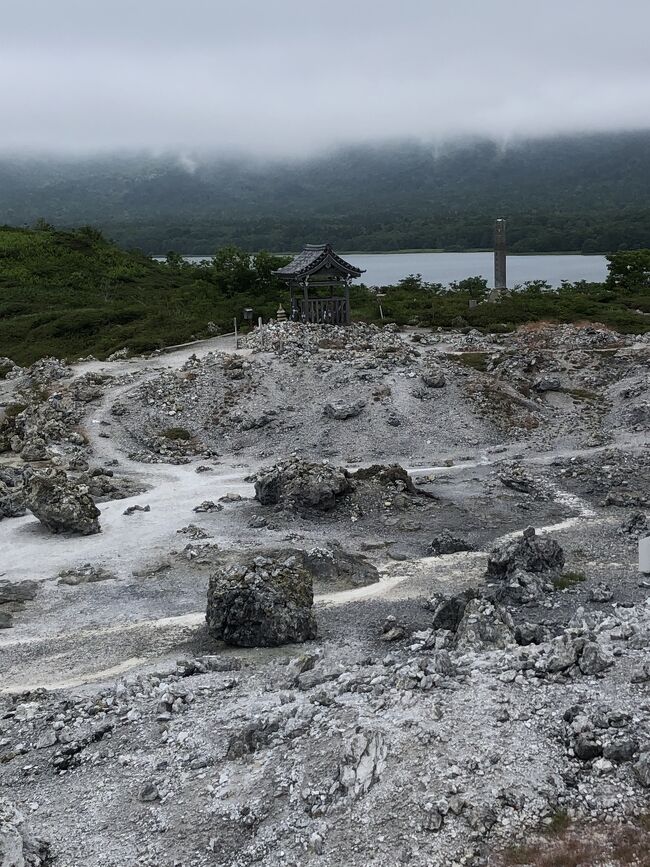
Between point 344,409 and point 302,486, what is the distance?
11996 mm

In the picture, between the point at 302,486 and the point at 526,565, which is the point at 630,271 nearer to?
the point at 302,486

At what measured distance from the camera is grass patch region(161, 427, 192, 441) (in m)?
44.3

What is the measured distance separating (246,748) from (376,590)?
10261 millimetres

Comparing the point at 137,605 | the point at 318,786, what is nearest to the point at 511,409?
the point at 137,605

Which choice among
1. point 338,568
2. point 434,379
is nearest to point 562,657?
point 338,568

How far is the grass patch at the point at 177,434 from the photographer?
44.3 m

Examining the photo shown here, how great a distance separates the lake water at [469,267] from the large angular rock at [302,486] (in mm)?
87009

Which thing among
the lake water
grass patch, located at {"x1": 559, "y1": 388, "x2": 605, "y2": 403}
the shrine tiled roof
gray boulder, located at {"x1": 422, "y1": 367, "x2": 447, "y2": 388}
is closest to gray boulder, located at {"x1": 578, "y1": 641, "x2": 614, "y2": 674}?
gray boulder, located at {"x1": 422, "y1": 367, "x2": 447, "y2": 388}

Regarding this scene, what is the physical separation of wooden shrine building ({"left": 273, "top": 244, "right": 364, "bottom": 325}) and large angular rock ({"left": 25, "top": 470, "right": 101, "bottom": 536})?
29866 millimetres

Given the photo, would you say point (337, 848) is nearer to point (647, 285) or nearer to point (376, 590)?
point (376, 590)

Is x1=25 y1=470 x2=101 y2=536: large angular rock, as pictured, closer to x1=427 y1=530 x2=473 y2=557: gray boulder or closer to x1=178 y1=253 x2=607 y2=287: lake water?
x1=427 y1=530 x2=473 y2=557: gray boulder

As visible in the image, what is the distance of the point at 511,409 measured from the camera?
4497 cm

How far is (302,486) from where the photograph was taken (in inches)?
1299

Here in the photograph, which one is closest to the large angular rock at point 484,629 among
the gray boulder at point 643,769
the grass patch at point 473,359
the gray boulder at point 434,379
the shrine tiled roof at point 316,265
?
the gray boulder at point 643,769
